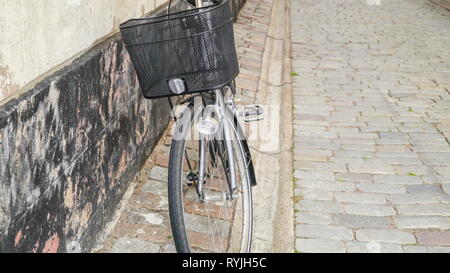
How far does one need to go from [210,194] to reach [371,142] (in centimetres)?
264

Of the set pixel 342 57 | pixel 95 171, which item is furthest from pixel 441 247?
pixel 342 57

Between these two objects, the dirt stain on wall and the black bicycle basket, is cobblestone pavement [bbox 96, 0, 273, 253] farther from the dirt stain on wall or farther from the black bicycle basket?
the dirt stain on wall

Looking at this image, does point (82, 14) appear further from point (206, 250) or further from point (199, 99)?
point (206, 250)

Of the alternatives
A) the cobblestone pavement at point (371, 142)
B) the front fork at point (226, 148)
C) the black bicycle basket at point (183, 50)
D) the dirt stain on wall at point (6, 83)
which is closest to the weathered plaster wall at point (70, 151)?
the dirt stain on wall at point (6, 83)

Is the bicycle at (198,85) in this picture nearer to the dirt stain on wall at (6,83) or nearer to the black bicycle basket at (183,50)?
the black bicycle basket at (183,50)

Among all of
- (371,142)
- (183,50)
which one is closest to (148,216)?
(183,50)

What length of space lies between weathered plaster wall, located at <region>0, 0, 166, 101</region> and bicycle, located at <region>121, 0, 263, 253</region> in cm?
32

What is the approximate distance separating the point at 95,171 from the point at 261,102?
3.21m

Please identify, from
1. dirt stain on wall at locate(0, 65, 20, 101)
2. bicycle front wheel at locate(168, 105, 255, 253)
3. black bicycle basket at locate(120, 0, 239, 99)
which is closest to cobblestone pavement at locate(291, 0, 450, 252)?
bicycle front wheel at locate(168, 105, 255, 253)

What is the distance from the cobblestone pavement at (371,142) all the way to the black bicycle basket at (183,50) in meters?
1.50

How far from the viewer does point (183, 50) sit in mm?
2318

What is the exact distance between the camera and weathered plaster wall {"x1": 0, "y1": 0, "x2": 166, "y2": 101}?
6.55 feet

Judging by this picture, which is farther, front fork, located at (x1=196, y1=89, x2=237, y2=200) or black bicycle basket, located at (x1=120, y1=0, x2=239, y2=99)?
front fork, located at (x1=196, y1=89, x2=237, y2=200)

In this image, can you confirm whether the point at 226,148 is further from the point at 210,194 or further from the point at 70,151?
the point at 70,151
